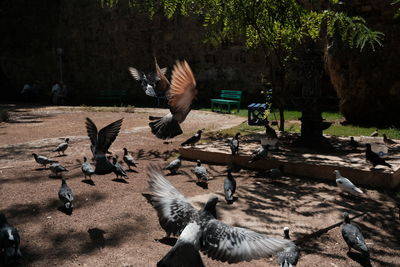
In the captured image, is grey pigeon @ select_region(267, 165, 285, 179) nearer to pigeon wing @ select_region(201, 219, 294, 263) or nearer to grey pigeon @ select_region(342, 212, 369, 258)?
grey pigeon @ select_region(342, 212, 369, 258)

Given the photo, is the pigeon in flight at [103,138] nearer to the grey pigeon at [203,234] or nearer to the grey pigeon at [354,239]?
the grey pigeon at [203,234]

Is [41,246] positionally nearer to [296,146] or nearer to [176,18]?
[296,146]

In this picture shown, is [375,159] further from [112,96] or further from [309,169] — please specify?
[112,96]

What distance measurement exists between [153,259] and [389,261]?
7.87ft

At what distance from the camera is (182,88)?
6.12m

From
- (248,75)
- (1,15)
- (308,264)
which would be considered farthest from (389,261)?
(1,15)

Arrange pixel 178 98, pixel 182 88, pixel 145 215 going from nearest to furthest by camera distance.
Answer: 1. pixel 145 215
2. pixel 182 88
3. pixel 178 98

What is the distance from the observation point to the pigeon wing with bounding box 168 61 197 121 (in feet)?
19.4

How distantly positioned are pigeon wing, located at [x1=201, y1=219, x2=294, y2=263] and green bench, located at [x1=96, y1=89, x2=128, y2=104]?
16775 millimetres

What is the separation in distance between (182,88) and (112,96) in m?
14.2

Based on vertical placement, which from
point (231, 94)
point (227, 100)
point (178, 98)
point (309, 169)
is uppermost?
point (178, 98)

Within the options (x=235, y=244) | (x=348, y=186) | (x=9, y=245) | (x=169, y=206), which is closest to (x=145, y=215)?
(x=169, y=206)

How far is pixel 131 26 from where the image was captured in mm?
19312

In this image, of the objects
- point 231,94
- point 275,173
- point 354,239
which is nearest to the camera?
point 354,239
